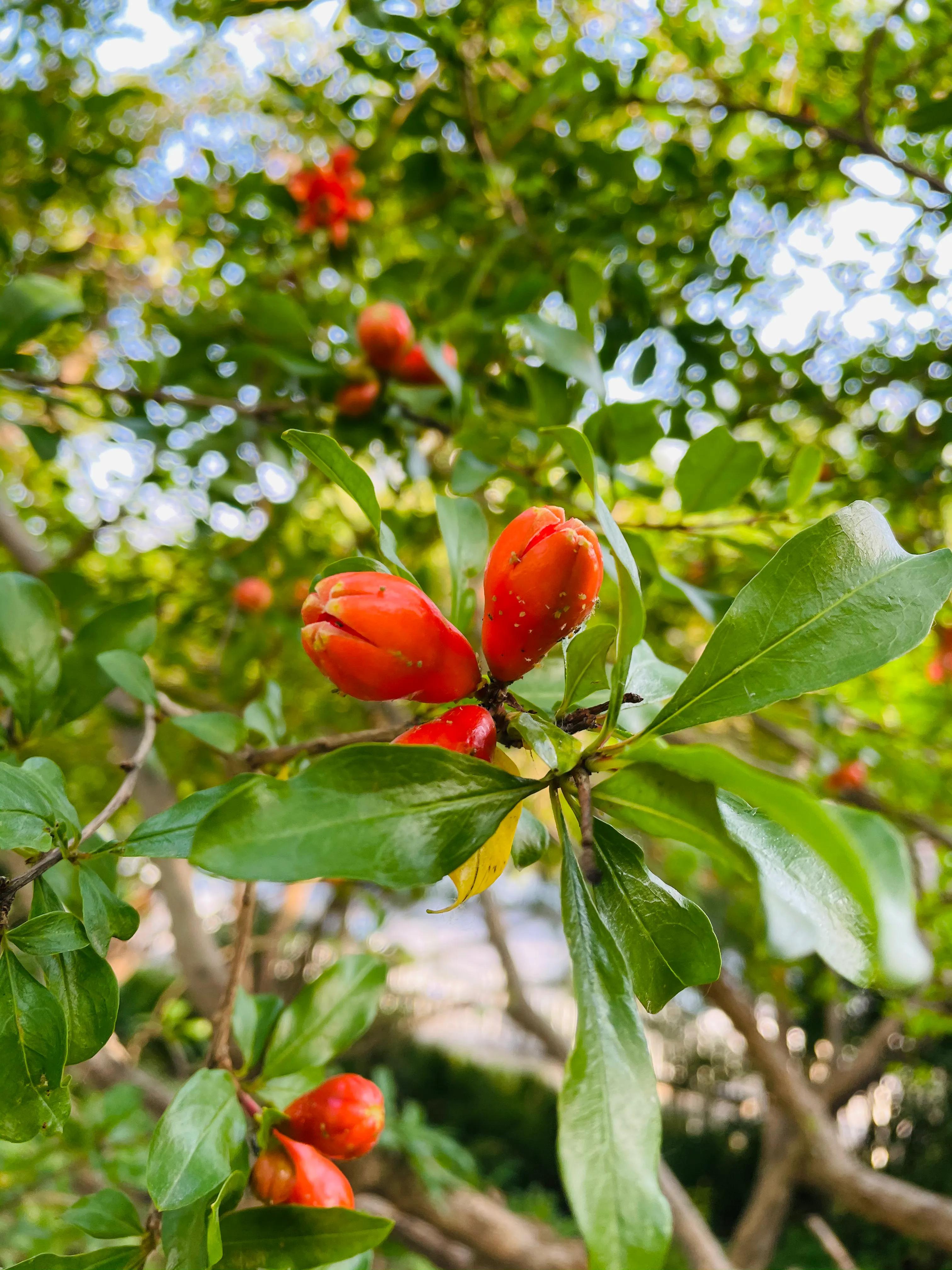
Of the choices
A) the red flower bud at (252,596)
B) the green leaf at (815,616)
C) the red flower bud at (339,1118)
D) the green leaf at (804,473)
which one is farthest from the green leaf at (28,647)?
the red flower bud at (252,596)

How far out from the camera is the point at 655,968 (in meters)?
0.31

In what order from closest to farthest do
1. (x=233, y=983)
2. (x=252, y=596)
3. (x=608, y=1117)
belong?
1. (x=608, y=1117)
2. (x=233, y=983)
3. (x=252, y=596)

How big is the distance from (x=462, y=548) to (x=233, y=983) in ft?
0.86

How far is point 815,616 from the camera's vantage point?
296 mm

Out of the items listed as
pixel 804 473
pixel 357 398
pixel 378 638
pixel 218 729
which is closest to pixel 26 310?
pixel 357 398

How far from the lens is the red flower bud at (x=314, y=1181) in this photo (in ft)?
1.37

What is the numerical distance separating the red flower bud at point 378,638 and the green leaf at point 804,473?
333 mm

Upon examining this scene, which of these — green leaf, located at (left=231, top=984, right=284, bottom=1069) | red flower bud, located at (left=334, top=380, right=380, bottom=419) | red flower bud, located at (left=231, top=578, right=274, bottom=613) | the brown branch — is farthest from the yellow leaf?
red flower bud, located at (left=231, top=578, right=274, bottom=613)

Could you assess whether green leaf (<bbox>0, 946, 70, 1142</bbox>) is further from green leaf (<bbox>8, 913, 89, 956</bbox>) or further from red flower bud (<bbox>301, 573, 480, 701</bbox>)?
→ red flower bud (<bbox>301, 573, 480, 701</bbox>)

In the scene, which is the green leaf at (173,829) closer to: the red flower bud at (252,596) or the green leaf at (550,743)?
the green leaf at (550,743)

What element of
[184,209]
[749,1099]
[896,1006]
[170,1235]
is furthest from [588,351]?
[749,1099]

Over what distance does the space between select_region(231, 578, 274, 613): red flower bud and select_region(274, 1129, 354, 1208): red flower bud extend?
2.80ft

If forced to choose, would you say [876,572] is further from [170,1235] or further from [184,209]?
[184,209]

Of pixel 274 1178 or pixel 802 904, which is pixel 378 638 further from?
pixel 274 1178
